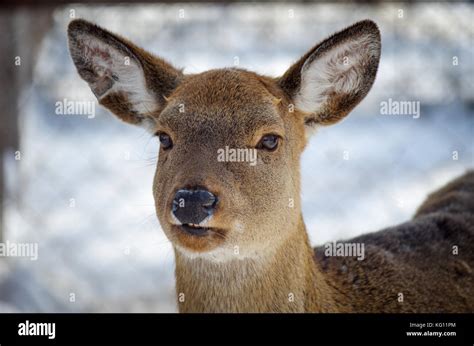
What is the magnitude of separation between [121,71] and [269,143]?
2.04ft

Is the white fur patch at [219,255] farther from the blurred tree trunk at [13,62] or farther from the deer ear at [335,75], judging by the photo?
the blurred tree trunk at [13,62]

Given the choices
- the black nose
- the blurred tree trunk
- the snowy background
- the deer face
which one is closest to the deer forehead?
the deer face

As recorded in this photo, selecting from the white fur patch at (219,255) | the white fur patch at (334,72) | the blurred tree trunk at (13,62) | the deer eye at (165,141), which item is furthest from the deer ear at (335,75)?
the blurred tree trunk at (13,62)

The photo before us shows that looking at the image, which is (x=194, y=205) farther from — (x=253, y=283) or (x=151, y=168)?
(x=151, y=168)

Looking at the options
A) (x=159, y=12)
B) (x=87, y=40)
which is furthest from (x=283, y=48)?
(x=87, y=40)

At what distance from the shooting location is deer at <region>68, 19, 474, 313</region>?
2.56 m

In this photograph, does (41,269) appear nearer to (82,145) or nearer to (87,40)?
(82,145)

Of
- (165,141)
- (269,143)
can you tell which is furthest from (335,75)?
(165,141)

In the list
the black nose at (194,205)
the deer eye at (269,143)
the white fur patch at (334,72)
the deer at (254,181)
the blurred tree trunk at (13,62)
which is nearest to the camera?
the black nose at (194,205)

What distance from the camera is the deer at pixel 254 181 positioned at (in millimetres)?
2564

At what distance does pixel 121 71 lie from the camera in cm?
292

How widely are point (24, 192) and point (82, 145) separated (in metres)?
0.45

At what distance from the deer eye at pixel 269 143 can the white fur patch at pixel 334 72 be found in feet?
0.69

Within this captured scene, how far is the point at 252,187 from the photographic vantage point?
8.63ft
